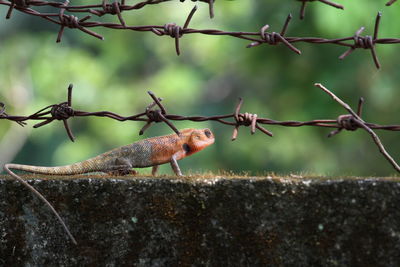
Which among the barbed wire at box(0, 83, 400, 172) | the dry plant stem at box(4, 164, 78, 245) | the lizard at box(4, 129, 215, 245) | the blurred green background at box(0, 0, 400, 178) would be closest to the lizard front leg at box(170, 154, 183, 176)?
the lizard at box(4, 129, 215, 245)

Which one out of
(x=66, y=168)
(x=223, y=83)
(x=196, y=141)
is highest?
(x=66, y=168)

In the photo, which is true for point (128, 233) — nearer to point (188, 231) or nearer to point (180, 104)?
point (188, 231)

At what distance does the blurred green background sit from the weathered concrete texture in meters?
7.63

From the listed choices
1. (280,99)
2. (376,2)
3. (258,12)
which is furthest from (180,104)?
(376,2)

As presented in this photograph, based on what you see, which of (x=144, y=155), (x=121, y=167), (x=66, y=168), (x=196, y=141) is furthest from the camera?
(x=196, y=141)

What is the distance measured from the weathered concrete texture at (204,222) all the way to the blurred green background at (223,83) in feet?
25.0

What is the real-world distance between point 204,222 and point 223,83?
1844cm

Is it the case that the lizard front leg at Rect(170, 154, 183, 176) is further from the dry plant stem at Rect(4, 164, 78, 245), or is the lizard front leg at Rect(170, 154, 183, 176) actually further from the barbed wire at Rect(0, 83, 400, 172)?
the dry plant stem at Rect(4, 164, 78, 245)

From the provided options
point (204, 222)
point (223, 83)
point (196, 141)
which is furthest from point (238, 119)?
point (223, 83)

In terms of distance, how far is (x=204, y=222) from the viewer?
3.00m

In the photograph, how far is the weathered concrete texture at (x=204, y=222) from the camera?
9.48 ft

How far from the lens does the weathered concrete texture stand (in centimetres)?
289

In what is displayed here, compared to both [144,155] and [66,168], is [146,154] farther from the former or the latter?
[66,168]

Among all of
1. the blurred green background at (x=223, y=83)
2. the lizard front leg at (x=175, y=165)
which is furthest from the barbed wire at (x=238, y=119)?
the blurred green background at (x=223, y=83)
